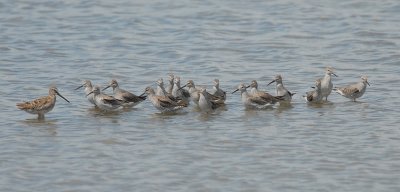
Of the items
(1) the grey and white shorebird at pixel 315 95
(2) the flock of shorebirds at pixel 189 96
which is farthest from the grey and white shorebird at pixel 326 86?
(1) the grey and white shorebird at pixel 315 95

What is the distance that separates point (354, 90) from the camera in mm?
19547

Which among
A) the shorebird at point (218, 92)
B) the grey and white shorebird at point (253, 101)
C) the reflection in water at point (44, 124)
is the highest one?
the shorebird at point (218, 92)

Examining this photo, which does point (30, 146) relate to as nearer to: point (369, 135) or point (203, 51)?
point (369, 135)

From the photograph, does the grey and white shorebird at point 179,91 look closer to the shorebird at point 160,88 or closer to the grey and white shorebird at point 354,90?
the shorebird at point 160,88

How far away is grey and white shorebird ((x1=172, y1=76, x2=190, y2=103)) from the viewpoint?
20.0 m

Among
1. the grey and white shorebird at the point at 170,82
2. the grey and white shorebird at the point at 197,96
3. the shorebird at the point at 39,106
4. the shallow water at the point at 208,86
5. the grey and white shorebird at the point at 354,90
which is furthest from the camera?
the grey and white shorebird at the point at 170,82

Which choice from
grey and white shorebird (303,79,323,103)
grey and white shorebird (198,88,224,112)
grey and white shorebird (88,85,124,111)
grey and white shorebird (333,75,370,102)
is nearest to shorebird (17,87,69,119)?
grey and white shorebird (88,85,124,111)

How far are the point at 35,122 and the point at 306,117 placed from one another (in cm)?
482

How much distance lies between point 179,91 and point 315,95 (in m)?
2.69

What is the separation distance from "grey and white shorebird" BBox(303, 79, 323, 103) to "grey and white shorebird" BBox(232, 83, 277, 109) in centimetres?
74

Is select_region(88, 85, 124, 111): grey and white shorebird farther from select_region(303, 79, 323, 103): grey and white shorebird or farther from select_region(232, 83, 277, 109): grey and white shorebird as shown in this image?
select_region(303, 79, 323, 103): grey and white shorebird

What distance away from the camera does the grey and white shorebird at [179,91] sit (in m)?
20.0

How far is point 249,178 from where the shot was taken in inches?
555

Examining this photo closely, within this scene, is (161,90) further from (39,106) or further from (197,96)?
(39,106)
